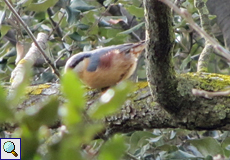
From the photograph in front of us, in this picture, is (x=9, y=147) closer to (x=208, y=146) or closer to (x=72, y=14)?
(x=208, y=146)

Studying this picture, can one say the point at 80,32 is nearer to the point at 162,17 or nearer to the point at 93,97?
the point at 93,97

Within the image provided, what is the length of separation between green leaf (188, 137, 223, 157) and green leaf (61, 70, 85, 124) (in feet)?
5.47

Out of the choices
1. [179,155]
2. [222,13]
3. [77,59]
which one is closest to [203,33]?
[179,155]

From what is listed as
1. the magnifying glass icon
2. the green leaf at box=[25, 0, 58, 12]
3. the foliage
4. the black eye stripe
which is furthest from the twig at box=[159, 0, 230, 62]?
the green leaf at box=[25, 0, 58, 12]

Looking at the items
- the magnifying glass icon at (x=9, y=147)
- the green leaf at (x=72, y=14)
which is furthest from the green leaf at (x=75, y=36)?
the magnifying glass icon at (x=9, y=147)

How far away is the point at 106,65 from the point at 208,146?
69 cm

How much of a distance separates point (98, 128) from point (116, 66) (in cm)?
167

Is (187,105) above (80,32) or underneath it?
underneath

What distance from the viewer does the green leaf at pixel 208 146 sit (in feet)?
6.65

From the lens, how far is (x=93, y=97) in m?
2.00

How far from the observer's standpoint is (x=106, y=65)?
2.16m

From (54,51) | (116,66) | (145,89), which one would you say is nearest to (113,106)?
(145,89)

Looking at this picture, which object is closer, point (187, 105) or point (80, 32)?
point (187, 105)

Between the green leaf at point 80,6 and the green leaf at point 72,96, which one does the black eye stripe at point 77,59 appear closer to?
the green leaf at point 80,6
